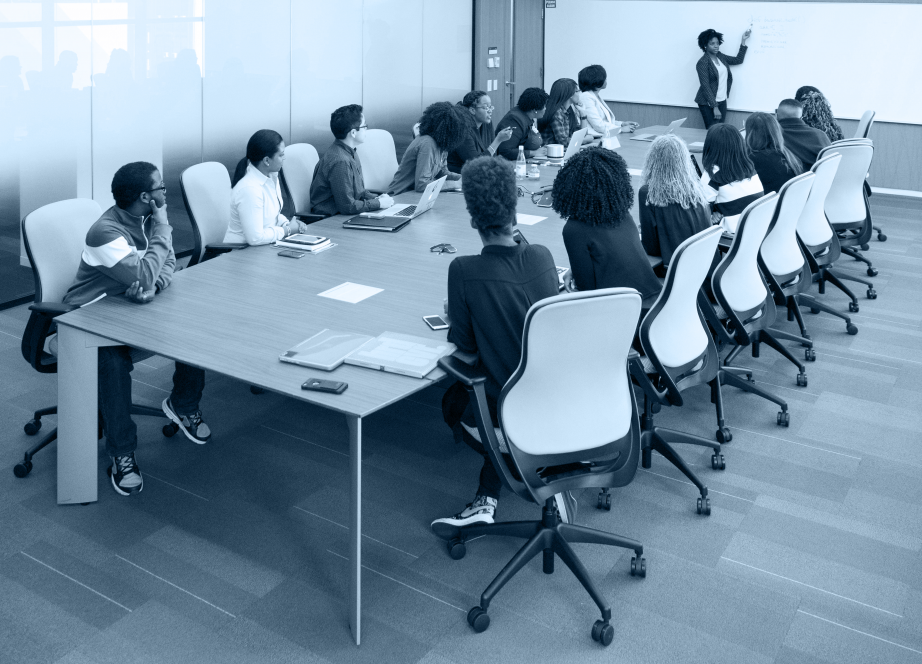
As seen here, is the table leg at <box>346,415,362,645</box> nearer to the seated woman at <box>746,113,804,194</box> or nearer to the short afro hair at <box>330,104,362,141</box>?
the short afro hair at <box>330,104,362,141</box>

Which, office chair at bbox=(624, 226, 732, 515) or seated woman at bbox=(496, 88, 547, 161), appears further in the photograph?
seated woman at bbox=(496, 88, 547, 161)

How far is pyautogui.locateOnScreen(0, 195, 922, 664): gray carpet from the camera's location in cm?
269

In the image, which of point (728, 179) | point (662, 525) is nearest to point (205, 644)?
point (662, 525)

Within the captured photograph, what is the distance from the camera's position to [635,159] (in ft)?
22.3

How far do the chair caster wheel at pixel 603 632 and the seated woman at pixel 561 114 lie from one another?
5.07 metres

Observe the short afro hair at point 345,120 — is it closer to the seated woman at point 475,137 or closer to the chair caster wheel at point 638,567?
the seated woman at point 475,137

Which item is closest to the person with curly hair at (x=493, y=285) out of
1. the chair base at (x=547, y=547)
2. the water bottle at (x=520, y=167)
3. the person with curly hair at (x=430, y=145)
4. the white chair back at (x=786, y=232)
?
the chair base at (x=547, y=547)

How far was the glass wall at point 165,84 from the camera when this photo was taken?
545 centimetres

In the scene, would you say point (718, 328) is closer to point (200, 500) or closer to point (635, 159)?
point (200, 500)

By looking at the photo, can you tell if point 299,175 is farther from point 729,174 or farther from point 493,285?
point 493,285

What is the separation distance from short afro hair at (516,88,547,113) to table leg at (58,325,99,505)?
166 inches

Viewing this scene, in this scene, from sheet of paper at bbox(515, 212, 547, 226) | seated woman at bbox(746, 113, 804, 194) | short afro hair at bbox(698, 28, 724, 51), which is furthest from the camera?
short afro hair at bbox(698, 28, 724, 51)

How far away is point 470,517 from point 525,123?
4.18 metres

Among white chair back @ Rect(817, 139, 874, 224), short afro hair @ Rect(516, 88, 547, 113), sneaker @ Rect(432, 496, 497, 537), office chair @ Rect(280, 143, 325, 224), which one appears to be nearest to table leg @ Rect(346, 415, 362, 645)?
sneaker @ Rect(432, 496, 497, 537)
